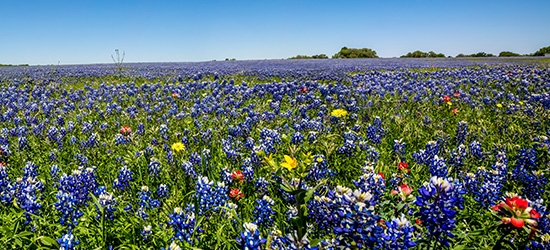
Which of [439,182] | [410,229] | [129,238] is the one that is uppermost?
[439,182]

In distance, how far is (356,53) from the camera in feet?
199

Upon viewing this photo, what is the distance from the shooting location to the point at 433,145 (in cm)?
440

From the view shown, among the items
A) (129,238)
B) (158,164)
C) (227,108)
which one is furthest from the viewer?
(227,108)

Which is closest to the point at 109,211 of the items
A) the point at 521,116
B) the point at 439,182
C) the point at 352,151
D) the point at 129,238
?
the point at 129,238

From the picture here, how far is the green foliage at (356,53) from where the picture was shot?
60.0 meters

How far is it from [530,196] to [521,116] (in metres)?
3.88

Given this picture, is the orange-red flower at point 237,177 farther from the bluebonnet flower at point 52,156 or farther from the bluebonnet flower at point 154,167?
the bluebonnet flower at point 52,156

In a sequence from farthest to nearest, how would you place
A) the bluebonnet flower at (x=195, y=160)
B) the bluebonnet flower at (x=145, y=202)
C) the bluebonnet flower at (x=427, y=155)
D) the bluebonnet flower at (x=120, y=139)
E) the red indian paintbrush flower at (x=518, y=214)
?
1. the bluebonnet flower at (x=120, y=139)
2. the bluebonnet flower at (x=195, y=160)
3. the bluebonnet flower at (x=427, y=155)
4. the bluebonnet flower at (x=145, y=202)
5. the red indian paintbrush flower at (x=518, y=214)

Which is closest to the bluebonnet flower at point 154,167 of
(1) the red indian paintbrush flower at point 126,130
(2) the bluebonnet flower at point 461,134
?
(1) the red indian paintbrush flower at point 126,130

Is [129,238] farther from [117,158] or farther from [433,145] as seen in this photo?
[433,145]

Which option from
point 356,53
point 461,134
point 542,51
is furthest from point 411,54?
point 461,134

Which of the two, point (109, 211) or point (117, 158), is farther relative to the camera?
point (117, 158)

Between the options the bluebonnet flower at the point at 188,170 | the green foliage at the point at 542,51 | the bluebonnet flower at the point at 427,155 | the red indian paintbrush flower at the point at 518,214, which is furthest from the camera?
the green foliage at the point at 542,51

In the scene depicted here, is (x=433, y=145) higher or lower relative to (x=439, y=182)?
lower
